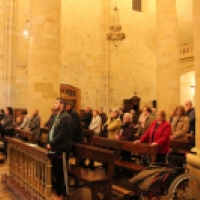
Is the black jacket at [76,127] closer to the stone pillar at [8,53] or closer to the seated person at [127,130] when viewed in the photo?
the seated person at [127,130]

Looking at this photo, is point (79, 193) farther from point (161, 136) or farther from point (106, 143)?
point (161, 136)

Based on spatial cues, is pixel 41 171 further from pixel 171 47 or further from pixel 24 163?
pixel 171 47

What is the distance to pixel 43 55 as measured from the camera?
8.41 meters

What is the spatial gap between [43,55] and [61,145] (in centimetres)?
406

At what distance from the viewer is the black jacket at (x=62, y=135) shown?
4930 mm

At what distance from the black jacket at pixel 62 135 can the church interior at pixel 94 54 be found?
11.2 ft

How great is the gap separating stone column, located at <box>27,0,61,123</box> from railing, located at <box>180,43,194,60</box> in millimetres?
11795

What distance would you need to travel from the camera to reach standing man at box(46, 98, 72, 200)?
194 inches

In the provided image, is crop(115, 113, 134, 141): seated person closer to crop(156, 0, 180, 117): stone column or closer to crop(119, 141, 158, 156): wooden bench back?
crop(119, 141, 158, 156): wooden bench back

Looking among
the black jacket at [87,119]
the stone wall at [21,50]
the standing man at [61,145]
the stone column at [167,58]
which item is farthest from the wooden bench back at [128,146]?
the stone wall at [21,50]

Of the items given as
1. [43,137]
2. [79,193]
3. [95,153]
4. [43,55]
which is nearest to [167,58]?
[43,55]

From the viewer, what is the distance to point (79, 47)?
17.0 metres

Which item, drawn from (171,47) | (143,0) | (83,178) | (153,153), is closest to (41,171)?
(83,178)

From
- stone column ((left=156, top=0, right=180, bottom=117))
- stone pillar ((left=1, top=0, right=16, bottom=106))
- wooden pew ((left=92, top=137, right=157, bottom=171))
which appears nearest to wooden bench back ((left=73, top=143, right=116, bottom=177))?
wooden pew ((left=92, top=137, right=157, bottom=171))
